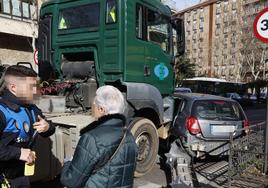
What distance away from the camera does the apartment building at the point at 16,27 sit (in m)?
19.5

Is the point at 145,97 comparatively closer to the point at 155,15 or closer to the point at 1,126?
the point at 155,15

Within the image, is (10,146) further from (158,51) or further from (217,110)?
(217,110)

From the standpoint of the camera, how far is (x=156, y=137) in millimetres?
6379

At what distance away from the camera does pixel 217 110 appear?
7008 millimetres

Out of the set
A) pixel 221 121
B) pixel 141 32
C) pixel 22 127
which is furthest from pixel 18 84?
pixel 221 121

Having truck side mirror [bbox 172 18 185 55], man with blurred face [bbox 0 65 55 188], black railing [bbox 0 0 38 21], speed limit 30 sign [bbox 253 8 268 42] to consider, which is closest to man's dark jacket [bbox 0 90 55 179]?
man with blurred face [bbox 0 65 55 188]

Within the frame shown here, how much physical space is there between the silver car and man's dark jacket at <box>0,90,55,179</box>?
425 centimetres

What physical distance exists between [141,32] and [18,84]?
12.1ft

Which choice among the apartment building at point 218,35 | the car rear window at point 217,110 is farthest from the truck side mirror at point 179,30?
the apartment building at point 218,35

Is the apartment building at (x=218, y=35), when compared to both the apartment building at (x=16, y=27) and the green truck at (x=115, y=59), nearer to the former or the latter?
the apartment building at (x=16, y=27)

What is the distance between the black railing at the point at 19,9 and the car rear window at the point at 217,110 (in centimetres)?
1582

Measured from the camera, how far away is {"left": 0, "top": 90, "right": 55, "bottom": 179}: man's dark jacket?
8.51ft

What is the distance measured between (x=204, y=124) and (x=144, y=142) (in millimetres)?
1299

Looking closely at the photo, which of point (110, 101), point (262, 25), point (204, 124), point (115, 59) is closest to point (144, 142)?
point (204, 124)
